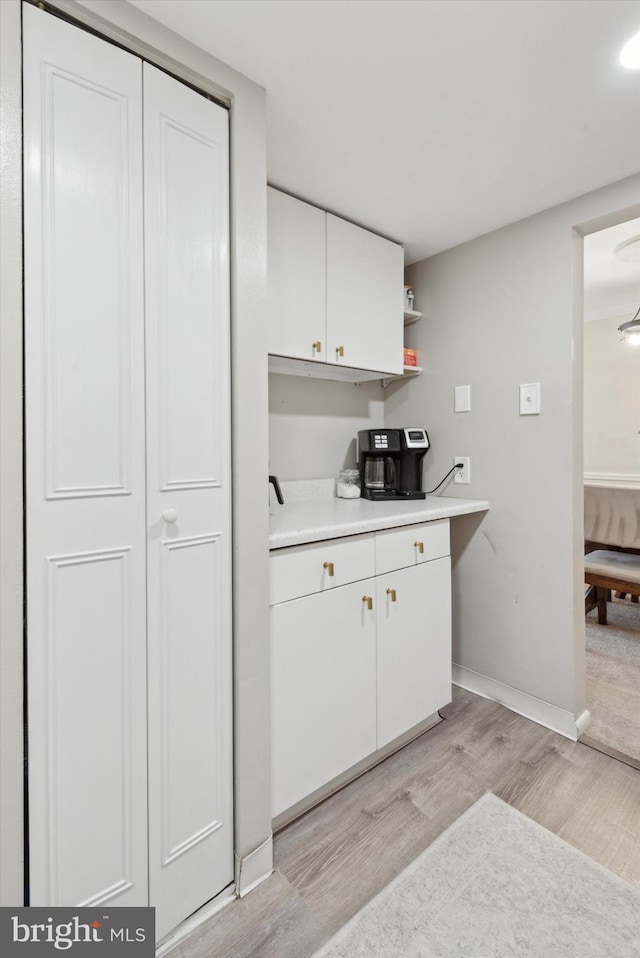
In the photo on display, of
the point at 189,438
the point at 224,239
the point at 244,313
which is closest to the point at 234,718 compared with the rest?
the point at 189,438

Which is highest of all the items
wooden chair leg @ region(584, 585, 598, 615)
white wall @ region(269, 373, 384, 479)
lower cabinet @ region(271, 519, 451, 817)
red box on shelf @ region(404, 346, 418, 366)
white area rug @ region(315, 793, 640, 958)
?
red box on shelf @ region(404, 346, 418, 366)

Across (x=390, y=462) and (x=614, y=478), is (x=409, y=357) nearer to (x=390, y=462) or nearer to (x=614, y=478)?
(x=390, y=462)

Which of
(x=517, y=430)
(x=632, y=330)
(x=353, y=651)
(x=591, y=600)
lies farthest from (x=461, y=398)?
(x=591, y=600)

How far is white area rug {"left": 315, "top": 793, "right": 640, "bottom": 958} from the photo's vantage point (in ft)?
3.78

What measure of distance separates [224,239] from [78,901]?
5.38ft

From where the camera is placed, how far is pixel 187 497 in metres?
1.18

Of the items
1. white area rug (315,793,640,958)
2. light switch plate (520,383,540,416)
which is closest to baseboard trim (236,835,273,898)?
white area rug (315,793,640,958)

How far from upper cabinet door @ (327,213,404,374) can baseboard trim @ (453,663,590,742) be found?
1635mm

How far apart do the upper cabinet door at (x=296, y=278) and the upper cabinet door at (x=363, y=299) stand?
62 millimetres

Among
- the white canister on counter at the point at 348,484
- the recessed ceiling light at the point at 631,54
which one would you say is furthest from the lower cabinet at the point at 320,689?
the recessed ceiling light at the point at 631,54

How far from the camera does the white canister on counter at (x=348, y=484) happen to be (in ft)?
7.62

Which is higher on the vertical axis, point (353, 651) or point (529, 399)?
point (529, 399)

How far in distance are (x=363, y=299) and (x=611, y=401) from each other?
3.41 m

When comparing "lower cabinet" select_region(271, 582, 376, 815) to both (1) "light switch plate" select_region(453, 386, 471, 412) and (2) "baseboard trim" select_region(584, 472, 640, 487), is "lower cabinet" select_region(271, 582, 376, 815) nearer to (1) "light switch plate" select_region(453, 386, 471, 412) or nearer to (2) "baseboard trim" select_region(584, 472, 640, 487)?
(1) "light switch plate" select_region(453, 386, 471, 412)
